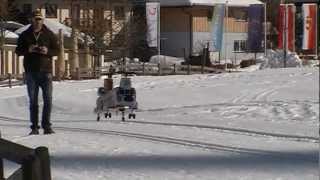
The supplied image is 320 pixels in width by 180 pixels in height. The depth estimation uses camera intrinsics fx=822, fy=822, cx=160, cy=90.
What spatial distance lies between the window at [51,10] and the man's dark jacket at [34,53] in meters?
49.6

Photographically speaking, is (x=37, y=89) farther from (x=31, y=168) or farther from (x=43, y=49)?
(x=31, y=168)

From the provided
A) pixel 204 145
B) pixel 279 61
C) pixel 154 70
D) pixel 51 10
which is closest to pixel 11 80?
pixel 154 70

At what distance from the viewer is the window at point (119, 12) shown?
61.1m

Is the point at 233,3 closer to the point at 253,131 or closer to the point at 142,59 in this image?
the point at 142,59

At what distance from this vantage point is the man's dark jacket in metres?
10.5

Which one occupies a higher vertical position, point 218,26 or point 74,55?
point 218,26

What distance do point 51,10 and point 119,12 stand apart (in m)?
5.21

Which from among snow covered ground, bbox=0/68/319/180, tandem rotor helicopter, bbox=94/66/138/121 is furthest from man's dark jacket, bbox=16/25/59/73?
tandem rotor helicopter, bbox=94/66/138/121

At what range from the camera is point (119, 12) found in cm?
6172

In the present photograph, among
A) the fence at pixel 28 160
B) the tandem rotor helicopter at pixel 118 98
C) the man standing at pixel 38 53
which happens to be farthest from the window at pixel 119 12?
the fence at pixel 28 160

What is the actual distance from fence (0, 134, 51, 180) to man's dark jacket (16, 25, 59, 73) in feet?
17.9

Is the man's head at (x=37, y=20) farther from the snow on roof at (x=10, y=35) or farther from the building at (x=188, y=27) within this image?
the building at (x=188, y=27)

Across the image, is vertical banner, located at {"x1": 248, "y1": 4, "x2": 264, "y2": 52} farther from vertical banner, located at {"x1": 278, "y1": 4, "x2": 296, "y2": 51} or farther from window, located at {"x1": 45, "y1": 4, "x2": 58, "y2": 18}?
window, located at {"x1": 45, "y1": 4, "x2": 58, "y2": 18}

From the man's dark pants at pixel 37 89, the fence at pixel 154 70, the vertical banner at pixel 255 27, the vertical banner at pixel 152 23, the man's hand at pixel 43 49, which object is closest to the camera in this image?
the man's hand at pixel 43 49
